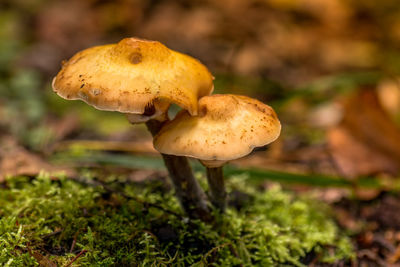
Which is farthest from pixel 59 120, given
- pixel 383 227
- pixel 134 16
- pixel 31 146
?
pixel 383 227

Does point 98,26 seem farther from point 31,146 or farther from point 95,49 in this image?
point 95,49

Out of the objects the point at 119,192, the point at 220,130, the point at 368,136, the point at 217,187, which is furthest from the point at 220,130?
the point at 368,136

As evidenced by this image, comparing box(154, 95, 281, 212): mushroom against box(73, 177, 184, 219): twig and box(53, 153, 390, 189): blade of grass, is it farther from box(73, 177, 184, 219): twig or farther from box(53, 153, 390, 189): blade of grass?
box(53, 153, 390, 189): blade of grass

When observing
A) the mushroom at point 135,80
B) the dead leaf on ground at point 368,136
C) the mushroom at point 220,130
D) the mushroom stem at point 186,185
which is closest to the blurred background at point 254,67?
the dead leaf on ground at point 368,136

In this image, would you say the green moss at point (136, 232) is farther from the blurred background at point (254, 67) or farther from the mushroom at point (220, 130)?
the blurred background at point (254, 67)

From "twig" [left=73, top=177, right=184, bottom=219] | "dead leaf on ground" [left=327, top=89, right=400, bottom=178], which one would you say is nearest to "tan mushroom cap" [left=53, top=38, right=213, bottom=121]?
"twig" [left=73, top=177, right=184, bottom=219]

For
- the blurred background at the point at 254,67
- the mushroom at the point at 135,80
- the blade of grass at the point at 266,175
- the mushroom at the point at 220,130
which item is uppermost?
the mushroom at the point at 135,80
